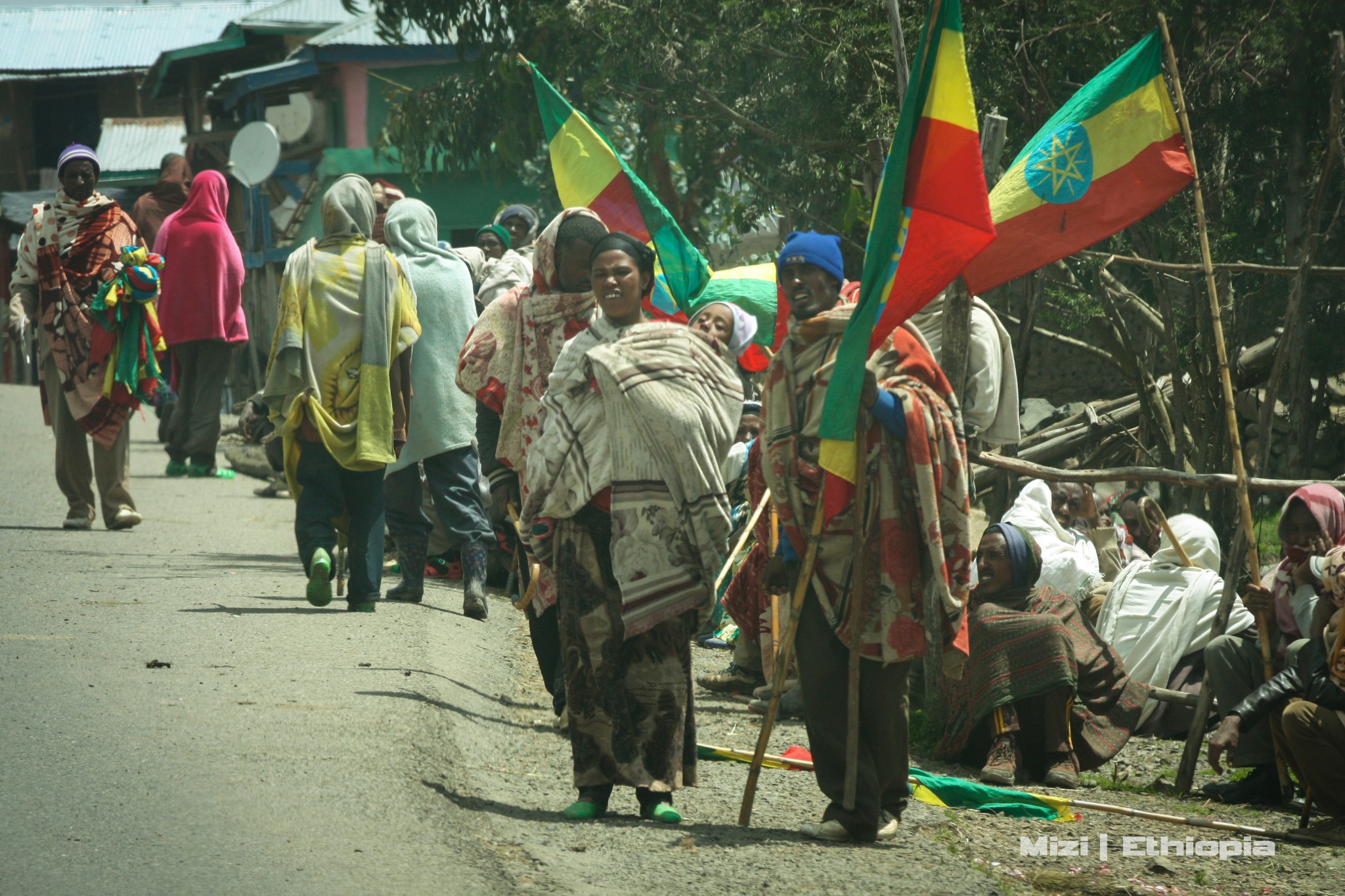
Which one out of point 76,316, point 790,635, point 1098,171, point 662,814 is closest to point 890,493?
point 790,635

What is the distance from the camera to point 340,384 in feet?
23.5

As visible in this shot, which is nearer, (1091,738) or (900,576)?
(900,576)

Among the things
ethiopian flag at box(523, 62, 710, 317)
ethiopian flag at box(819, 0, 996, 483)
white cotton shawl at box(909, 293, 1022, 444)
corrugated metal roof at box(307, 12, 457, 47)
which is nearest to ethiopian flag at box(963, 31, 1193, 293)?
white cotton shawl at box(909, 293, 1022, 444)

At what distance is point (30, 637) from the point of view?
6246 millimetres

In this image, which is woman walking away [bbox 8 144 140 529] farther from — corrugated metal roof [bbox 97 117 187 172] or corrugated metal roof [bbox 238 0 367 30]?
corrugated metal roof [bbox 97 117 187 172]

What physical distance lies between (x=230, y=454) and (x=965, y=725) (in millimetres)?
10000

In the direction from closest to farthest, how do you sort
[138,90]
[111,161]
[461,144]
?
[461,144], [111,161], [138,90]

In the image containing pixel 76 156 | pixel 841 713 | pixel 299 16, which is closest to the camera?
pixel 841 713

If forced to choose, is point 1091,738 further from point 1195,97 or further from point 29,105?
point 29,105

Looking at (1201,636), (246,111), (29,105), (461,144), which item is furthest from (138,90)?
(1201,636)

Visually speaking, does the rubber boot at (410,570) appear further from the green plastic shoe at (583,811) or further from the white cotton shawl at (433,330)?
the green plastic shoe at (583,811)

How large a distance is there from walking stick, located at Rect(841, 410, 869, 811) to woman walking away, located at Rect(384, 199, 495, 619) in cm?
358

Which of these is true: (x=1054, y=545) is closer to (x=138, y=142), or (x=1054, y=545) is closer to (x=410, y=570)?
(x=410, y=570)

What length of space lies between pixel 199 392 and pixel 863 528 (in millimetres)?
8969
